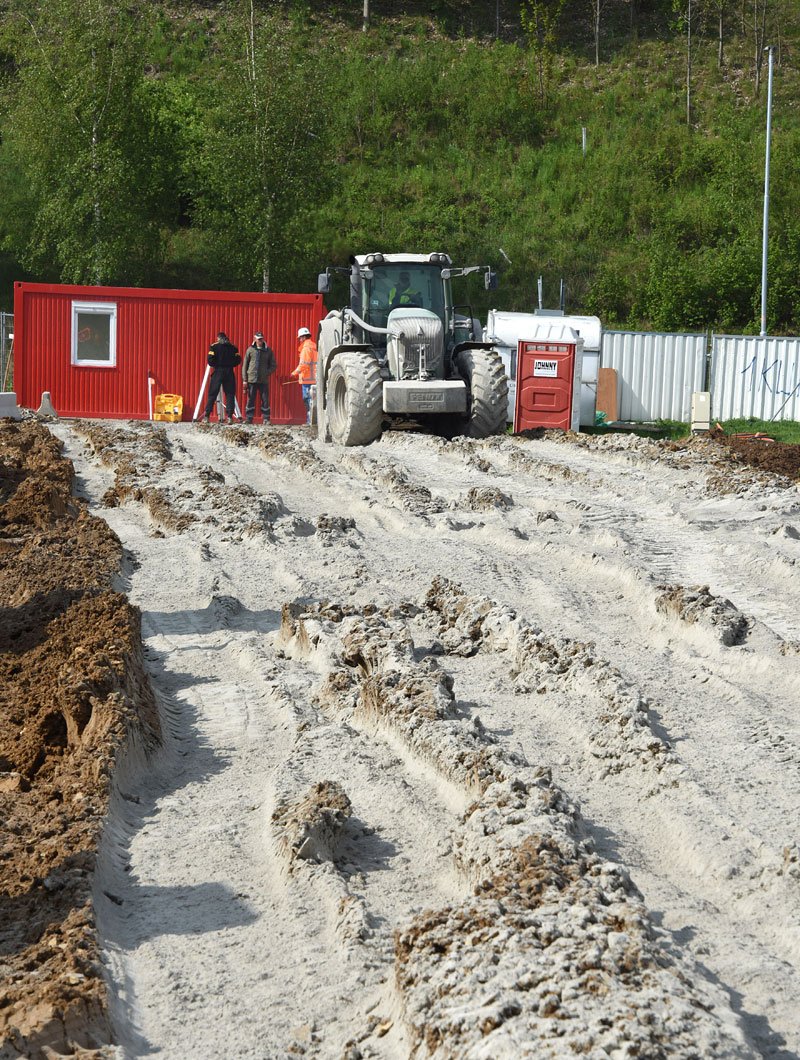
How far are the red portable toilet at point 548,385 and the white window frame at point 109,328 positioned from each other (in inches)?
324

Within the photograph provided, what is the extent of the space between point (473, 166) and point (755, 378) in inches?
779

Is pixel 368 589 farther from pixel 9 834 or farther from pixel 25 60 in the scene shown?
pixel 25 60

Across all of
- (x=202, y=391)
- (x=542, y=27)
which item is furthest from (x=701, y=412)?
(x=542, y=27)

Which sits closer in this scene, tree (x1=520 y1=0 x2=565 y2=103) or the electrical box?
the electrical box

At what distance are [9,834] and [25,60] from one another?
1370 inches

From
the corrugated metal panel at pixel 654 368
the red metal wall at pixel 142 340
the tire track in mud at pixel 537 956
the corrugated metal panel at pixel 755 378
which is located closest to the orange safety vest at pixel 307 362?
the red metal wall at pixel 142 340

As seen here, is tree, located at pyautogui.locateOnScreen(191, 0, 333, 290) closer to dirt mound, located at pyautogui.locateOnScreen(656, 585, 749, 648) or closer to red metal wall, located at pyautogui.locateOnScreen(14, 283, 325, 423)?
red metal wall, located at pyautogui.locateOnScreen(14, 283, 325, 423)

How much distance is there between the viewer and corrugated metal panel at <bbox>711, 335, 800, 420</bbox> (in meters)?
23.2

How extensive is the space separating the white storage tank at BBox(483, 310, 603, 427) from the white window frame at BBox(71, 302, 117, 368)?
21.6 ft

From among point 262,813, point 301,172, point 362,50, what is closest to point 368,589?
point 262,813

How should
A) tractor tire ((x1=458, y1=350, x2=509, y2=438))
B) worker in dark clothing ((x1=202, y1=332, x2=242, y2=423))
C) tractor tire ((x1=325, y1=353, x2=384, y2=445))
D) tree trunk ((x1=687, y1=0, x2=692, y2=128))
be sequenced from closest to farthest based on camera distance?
tractor tire ((x1=325, y1=353, x2=384, y2=445)) → tractor tire ((x1=458, y1=350, x2=509, y2=438)) → worker in dark clothing ((x1=202, y1=332, x2=242, y2=423)) → tree trunk ((x1=687, y1=0, x2=692, y2=128))

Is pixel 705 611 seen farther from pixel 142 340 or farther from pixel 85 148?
pixel 85 148

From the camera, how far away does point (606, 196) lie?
126 ft

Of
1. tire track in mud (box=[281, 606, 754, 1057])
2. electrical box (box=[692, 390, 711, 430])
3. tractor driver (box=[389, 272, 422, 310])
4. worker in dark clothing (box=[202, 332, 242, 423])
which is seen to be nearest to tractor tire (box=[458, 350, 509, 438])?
tractor driver (box=[389, 272, 422, 310])
